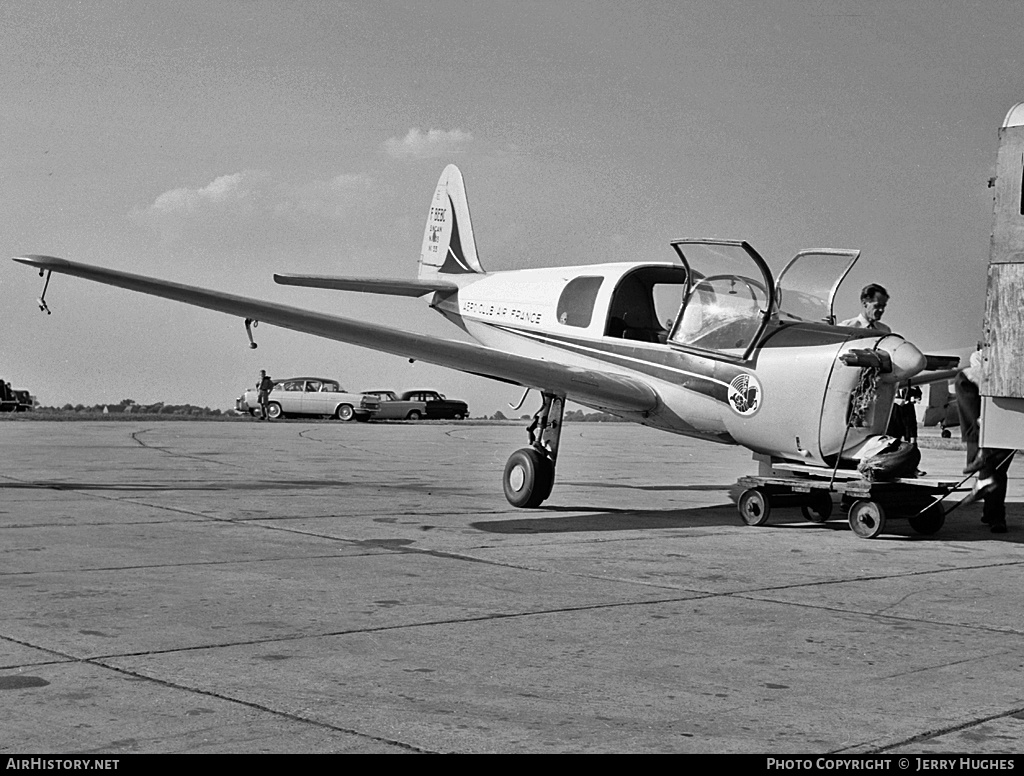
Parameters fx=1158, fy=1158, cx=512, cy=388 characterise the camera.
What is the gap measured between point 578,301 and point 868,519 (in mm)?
4198

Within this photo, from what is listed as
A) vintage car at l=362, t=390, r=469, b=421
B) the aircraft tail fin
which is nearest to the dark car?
vintage car at l=362, t=390, r=469, b=421

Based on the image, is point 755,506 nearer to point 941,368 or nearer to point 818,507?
point 818,507

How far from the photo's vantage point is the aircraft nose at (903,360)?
945 cm

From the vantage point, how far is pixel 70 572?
21.5 feet

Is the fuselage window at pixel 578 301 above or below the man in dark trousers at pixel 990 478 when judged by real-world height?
above

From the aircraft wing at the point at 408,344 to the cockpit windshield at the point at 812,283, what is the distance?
1572 mm

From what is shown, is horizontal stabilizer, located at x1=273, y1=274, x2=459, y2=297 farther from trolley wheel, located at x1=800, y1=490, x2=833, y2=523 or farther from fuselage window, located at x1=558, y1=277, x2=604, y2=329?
trolley wheel, located at x1=800, y1=490, x2=833, y2=523

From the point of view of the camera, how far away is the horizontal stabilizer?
15.1 meters

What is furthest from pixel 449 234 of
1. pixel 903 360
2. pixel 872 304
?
pixel 903 360

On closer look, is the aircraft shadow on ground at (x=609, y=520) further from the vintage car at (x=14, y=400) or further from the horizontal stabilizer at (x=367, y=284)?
the vintage car at (x=14, y=400)

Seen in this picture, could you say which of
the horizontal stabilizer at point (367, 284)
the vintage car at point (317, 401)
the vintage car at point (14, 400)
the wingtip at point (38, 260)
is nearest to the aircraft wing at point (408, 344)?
the wingtip at point (38, 260)

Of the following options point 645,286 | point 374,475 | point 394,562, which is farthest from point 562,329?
point 394,562

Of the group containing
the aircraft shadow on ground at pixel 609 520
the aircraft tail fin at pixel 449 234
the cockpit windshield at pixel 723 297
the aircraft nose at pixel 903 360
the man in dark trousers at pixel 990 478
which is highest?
the aircraft tail fin at pixel 449 234

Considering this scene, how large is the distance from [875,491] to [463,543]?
3425 mm
